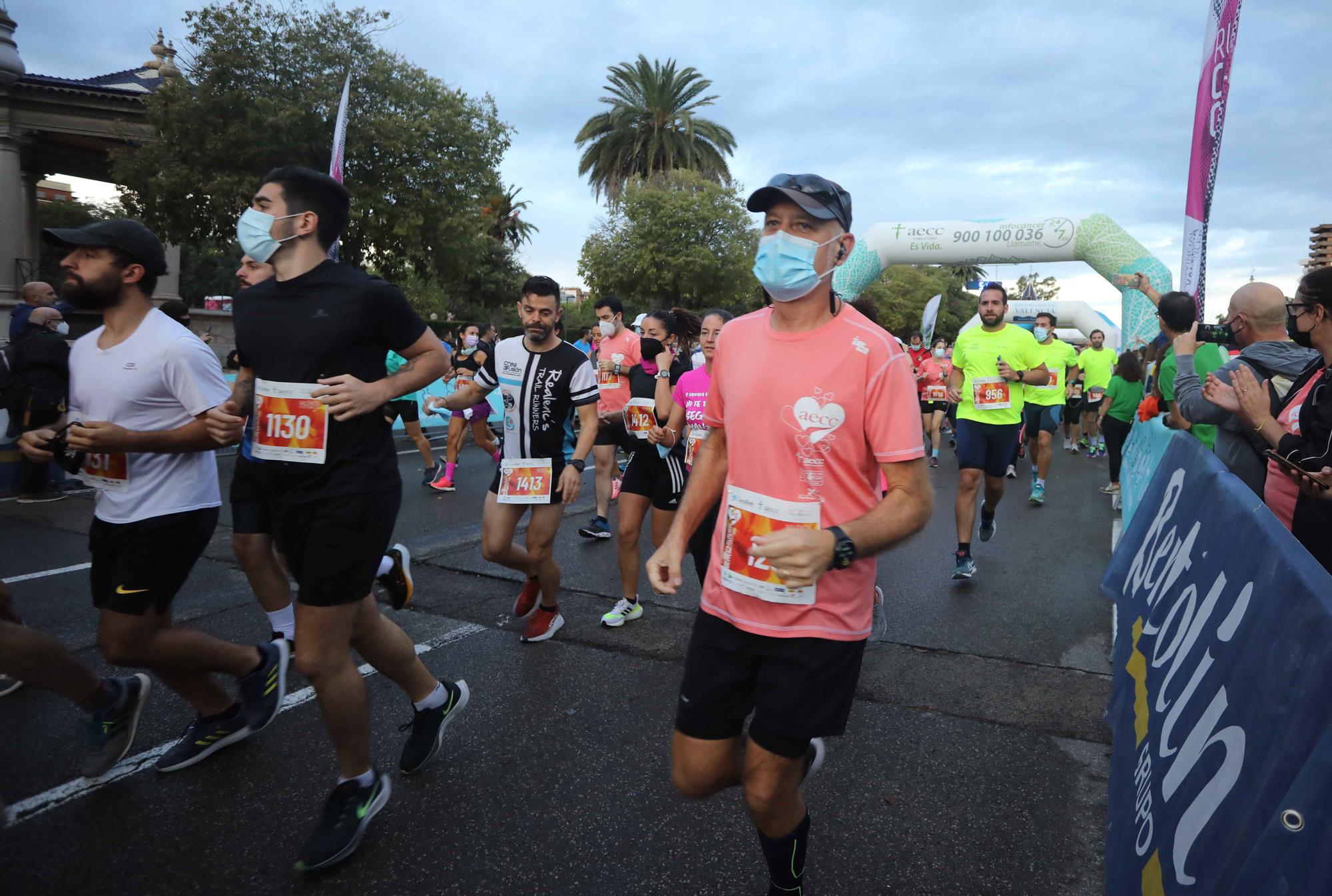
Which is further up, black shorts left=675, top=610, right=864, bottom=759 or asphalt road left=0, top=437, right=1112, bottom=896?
black shorts left=675, top=610, right=864, bottom=759

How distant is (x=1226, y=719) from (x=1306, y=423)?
70.3 inches

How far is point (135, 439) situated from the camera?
2.92 m

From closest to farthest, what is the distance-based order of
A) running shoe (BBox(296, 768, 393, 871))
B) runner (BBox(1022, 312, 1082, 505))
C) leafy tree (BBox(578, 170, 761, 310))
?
running shoe (BBox(296, 768, 393, 871)) → runner (BBox(1022, 312, 1082, 505)) → leafy tree (BBox(578, 170, 761, 310))

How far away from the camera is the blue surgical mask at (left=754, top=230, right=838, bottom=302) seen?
221 cm

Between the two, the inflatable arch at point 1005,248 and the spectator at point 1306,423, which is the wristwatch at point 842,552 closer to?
the spectator at point 1306,423

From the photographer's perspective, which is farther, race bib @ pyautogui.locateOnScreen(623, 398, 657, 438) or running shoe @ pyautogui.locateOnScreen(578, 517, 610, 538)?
running shoe @ pyautogui.locateOnScreen(578, 517, 610, 538)

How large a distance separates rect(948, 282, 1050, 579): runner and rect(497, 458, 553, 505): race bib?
329 cm

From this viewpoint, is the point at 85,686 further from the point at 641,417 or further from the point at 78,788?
the point at 641,417

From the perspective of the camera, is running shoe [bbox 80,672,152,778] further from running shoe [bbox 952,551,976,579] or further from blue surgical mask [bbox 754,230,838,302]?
running shoe [bbox 952,551,976,579]

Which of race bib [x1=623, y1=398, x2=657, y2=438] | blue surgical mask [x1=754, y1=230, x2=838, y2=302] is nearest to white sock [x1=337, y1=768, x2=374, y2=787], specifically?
blue surgical mask [x1=754, y1=230, x2=838, y2=302]

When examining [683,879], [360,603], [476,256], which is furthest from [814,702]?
[476,256]

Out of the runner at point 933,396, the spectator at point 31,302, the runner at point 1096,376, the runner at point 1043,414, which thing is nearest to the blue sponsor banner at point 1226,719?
the runner at point 1043,414

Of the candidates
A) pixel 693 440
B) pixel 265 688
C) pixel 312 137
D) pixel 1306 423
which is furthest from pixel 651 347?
pixel 312 137

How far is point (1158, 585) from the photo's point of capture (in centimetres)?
338
